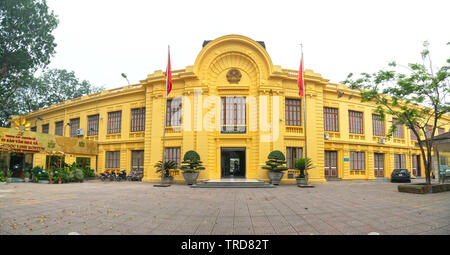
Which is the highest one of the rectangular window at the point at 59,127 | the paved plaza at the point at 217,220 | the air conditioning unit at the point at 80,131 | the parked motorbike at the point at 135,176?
the rectangular window at the point at 59,127

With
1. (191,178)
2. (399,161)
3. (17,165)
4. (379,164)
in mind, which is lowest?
(191,178)

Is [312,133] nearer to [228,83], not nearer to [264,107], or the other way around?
[264,107]

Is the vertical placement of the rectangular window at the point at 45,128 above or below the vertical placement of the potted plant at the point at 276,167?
above

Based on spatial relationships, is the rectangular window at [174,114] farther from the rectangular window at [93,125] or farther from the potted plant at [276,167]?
the rectangular window at [93,125]

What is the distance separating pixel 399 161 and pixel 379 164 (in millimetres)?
2910

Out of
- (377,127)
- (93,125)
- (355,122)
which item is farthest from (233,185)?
(93,125)

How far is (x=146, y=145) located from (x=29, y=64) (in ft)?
48.3

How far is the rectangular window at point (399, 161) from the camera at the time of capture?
22.3 m

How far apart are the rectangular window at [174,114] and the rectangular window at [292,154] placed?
9.03 m

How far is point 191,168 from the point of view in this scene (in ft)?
50.8

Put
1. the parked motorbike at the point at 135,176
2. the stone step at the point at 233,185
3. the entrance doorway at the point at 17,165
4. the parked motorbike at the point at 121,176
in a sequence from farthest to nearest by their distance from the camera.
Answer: the parked motorbike at the point at 135,176
the parked motorbike at the point at 121,176
the entrance doorway at the point at 17,165
the stone step at the point at 233,185

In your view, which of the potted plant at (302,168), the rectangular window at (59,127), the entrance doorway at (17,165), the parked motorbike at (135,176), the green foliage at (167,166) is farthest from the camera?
the rectangular window at (59,127)

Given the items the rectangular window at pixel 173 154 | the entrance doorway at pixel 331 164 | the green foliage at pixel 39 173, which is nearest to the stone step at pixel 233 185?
the rectangular window at pixel 173 154

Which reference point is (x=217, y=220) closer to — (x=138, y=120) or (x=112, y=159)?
(x=138, y=120)
